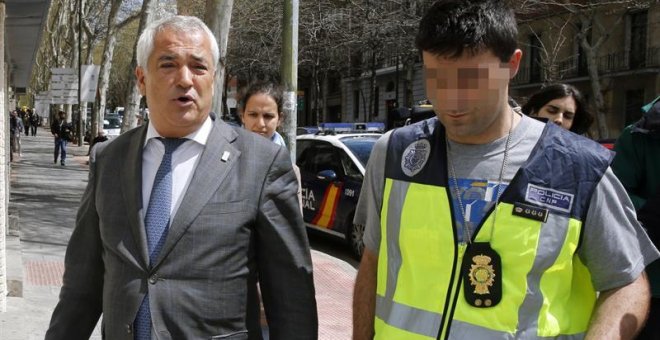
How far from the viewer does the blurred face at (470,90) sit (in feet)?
5.92

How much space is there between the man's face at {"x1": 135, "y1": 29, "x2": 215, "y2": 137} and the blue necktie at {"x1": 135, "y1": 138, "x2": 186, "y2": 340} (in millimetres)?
88

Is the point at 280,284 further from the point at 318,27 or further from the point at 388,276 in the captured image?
the point at 318,27

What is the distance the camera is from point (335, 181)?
998cm

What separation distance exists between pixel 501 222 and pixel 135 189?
1.09 meters

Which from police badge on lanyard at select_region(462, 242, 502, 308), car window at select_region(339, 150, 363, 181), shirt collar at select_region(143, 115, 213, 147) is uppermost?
shirt collar at select_region(143, 115, 213, 147)

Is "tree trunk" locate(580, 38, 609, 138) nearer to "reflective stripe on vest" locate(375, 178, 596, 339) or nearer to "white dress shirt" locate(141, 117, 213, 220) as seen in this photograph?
"white dress shirt" locate(141, 117, 213, 220)

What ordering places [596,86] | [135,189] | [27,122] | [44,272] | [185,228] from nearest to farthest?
[185,228] → [135,189] → [44,272] → [596,86] → [27,122]

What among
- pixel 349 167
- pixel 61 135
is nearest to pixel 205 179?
pixel 349 167

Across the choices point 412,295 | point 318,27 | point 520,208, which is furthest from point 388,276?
point 318,27

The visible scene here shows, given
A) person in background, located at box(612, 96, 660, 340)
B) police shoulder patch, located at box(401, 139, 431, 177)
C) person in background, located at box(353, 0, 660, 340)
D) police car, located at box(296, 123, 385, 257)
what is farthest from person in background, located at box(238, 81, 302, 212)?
police car, located at box(296, 123, 385, 257)

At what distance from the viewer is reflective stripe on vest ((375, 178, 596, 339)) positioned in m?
1.79

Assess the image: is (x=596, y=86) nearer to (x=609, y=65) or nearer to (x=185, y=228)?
(x=609, y=65)

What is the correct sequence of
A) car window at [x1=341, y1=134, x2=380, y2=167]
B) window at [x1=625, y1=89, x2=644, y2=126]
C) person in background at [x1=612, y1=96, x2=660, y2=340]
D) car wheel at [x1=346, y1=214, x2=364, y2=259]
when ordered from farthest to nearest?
window at [x1=625, y1=89, x2=644, y2=126], car window at [x1=341, y1=134, x2=380, y2=167], car wheel at [x1=346, y1=214, x2=364, y2=259], person in background at [x1=612, y1=96, x2=660, y2=340]

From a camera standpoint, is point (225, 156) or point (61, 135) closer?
point (225, 156)
